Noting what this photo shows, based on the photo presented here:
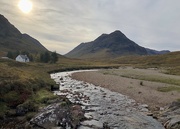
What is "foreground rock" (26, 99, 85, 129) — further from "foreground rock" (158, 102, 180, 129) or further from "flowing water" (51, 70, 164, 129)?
"foreground rock" (158, 102, 180, 129)

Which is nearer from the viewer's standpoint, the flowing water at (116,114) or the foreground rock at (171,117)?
the foreground rock at (171,117)

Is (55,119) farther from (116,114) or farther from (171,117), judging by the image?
(171,117)

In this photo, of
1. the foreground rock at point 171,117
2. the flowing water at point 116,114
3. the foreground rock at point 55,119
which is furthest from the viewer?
the flowing water at point 116,114

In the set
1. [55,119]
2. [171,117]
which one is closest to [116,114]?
[171,117]

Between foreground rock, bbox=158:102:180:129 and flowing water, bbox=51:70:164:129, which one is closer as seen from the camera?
foreground rock, bbox=158:102:180:129

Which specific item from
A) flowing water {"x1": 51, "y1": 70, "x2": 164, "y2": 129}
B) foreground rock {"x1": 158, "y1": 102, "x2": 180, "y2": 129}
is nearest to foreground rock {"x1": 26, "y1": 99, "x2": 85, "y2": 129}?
flowing water {"x1": 51, "y1": 70, "x2": 164, "y2": 129}

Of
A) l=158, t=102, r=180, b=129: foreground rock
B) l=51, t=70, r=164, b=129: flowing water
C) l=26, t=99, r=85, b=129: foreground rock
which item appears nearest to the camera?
l=26, t=99, r=85, b=129: foreground rock

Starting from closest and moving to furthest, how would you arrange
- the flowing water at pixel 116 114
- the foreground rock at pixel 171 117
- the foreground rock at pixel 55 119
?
1. the foreground rock at pixel 55 119
2. the foreground rock at pixel 171 117
3. the flowing water at pixel 116 114

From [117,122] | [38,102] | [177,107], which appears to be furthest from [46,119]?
[177,107]

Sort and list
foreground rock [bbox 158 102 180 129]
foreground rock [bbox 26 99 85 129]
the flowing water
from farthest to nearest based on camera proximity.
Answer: the flowing water → foreground rock [bbox 158 102 180 129] → foreground rock [bbox 26 99 85 129]

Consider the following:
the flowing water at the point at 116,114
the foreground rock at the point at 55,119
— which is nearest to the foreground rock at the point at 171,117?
the flowing water at the point at 116,114

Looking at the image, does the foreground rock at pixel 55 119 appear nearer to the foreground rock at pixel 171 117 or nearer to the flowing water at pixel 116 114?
the flowing water at pixel 116 114

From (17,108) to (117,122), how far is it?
14891mm

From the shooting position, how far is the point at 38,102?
117 feet
